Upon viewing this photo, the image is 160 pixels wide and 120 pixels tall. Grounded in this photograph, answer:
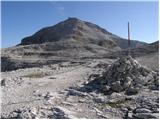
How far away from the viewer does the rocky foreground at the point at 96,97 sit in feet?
39.5

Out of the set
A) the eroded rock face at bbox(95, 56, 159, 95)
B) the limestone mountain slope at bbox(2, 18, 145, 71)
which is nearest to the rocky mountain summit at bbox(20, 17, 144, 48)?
the limestone mountain slope at bbox(2, 18, 145, 71)

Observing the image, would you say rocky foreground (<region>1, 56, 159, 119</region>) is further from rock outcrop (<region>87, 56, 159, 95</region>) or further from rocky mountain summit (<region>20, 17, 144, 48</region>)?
rocky mountain summit (<region>20, 17, 144, 48</region>)

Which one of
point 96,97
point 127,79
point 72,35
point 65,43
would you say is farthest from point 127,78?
point 72,35

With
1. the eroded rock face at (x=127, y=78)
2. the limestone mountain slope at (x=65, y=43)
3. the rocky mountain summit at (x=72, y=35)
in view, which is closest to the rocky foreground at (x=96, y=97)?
the eroded rock face at (x=127, y=78)

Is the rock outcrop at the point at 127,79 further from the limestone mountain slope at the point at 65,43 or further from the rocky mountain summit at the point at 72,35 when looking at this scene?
the rocky mountain summit at the point at 72,35

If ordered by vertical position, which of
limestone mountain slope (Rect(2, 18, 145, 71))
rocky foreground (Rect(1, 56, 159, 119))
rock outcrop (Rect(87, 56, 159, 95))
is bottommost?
rocky foreground (Rect(1, 56, 159, 119))

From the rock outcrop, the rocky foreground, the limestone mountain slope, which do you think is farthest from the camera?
the limestone mountain slope

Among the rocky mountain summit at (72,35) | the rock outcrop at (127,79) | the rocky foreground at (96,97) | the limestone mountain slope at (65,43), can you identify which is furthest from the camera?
the rocky mountain summit at (72,35)

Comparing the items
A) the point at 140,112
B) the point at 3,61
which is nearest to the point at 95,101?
the point at 140,112

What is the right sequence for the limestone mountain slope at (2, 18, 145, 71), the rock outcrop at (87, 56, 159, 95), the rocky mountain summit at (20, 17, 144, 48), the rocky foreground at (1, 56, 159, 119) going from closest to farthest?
the rocky foreground at (1, 56, 159, 119) < the rock outcrop at (87, 56, 159, 95) < the limestone mountain slope at (2, 18, 145, 71) < the rocky mountain summit at (20, 17, 144, 48)

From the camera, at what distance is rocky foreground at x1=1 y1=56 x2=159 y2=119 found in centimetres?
1205

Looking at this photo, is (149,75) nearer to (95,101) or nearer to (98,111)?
(95,101)

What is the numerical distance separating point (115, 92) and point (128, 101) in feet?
4.71

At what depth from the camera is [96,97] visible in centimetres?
1441
